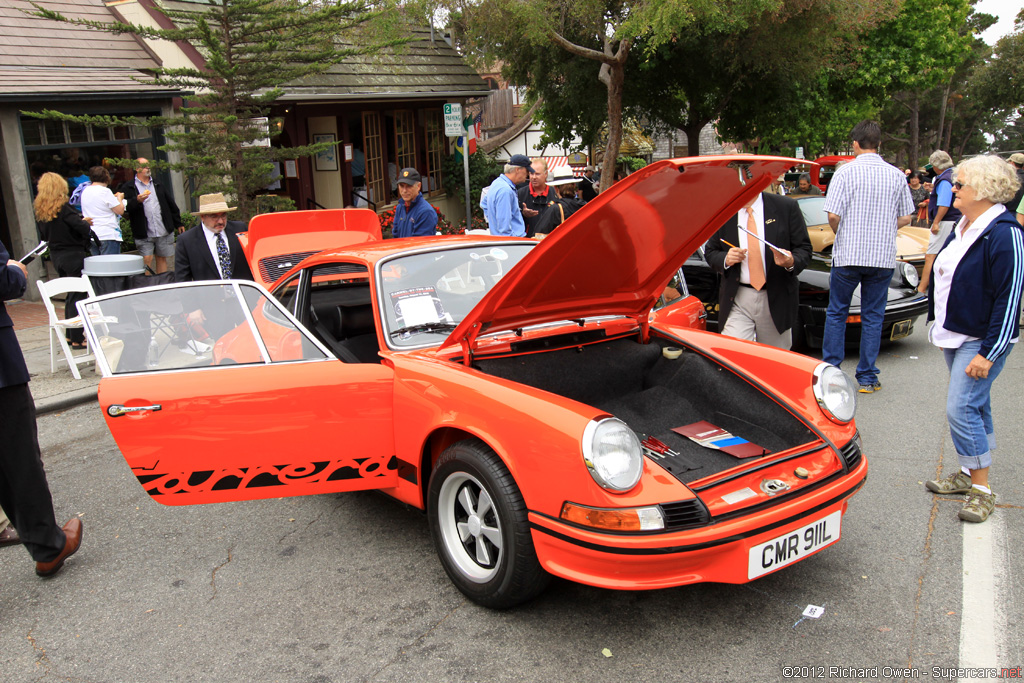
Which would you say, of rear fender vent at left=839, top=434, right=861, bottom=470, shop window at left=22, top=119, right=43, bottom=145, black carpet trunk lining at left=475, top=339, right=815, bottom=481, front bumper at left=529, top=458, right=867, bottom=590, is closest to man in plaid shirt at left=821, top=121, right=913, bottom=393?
black carpet trunk lining at left=475, top=339, right=815, bottom=481

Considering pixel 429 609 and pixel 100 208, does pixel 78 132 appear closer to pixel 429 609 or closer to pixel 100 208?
pixel 100 208

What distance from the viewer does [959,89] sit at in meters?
47.9

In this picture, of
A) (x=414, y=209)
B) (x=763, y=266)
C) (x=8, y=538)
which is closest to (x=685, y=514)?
(x=763, y=266)

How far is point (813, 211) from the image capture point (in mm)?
8758

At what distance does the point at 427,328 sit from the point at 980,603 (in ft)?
8.67

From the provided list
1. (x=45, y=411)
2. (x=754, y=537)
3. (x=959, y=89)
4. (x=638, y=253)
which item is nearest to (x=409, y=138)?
(x=45, y=411)

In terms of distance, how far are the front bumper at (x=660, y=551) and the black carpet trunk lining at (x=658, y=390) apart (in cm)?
54

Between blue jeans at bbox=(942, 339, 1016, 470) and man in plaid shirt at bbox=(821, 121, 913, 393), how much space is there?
1.75m

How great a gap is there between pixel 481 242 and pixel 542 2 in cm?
1061

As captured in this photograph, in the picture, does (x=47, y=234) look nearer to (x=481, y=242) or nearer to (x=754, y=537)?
(x=481, y=242)

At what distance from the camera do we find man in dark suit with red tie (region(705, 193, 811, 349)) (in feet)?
16.5

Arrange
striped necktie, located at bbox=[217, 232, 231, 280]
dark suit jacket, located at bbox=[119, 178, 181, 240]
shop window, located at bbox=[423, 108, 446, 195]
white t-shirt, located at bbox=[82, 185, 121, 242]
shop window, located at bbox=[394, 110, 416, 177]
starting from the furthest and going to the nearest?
shop window, located at bbox=[423, 108, 446, 195]
shop window, located at bbox=[394, 110, 416, 177]
dark suit jacket, located at bbox=[119, 178, 181, 240]
white t-shirt, located at bbox=[82, 185, 121, 242]
striped necktie, located at bbox=[217, 232, 231, 280]

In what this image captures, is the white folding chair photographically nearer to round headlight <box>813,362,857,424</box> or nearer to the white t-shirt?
the white t-shirt

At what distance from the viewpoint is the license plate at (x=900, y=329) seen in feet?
23.0
